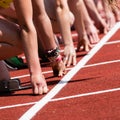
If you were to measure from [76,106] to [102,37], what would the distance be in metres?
5.87

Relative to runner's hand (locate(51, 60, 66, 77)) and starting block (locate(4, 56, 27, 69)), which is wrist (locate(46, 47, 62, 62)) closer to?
runner's hand (locate(51, 60, 66, 77))

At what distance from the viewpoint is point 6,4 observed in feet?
23.2

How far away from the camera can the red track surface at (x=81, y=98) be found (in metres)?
6.89

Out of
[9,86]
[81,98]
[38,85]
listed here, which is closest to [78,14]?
[9,86]

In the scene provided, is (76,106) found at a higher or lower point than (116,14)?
higher

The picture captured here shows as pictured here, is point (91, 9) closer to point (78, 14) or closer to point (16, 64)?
point (78, 14)

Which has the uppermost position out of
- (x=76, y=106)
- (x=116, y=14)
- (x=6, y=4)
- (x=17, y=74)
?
(x=6, y=4)

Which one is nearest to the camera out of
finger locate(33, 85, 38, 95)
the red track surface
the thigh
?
the red track surface

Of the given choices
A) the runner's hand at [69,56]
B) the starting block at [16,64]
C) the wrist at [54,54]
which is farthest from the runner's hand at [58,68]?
the starting block at [16,64]

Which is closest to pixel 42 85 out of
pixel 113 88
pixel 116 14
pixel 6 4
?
pixel 113 88

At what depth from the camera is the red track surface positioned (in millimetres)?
6895

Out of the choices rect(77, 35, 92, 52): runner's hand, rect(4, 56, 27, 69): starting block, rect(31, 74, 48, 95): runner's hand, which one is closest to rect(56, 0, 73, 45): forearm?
rect(4, 56, 27, 69): starting block

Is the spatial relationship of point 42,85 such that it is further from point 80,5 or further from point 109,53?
point 80,5

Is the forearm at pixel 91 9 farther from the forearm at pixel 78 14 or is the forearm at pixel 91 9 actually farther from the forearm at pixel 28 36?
the forearm at pixel 28 36
